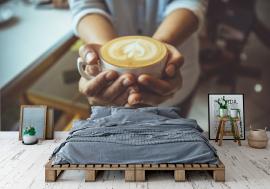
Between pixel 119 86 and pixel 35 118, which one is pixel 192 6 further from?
pixel 35 118

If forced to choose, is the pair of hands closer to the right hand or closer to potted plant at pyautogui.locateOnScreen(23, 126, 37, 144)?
the right hand

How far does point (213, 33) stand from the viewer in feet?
10.9

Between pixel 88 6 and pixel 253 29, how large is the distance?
1400 mm

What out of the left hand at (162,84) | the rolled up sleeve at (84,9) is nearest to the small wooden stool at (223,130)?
the left hand at (162,84)

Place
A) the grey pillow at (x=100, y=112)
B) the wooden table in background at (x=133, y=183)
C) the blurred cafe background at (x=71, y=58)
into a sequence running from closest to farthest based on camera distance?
the wooden table in background at (x=133, y=183) → the grey pillow at (x=100, y=112) → the blurred cafe background at (x=71, y=58)

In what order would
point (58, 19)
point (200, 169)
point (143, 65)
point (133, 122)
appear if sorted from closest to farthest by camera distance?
point (200, 169) → point (133, 122) → point (143, 65) → point (58, 19)

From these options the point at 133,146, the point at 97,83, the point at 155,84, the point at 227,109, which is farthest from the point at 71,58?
the point at 227,109

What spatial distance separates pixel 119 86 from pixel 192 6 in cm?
91

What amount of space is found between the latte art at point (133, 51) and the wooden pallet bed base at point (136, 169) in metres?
1.05

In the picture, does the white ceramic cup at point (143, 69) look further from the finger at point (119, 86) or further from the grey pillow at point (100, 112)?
the grey pillow at point (100, 112)

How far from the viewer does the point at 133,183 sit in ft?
7.84

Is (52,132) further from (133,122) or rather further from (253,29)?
(253,29)

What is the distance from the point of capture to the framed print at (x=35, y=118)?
3345 mm

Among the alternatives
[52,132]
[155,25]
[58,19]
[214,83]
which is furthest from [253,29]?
[52,132]
